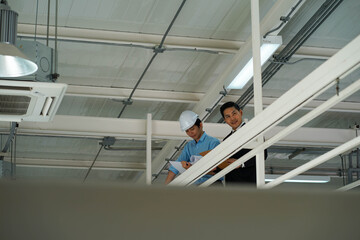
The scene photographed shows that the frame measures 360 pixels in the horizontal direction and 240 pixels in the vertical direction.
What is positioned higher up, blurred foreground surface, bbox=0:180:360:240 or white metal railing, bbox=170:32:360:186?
white metal railing, bbox=170:32:360:186

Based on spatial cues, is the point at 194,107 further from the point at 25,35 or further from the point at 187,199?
the point at 187,199

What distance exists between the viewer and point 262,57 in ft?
17.2

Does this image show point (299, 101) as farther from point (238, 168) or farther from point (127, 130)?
point (127, 130)

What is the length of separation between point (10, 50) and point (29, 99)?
42cm

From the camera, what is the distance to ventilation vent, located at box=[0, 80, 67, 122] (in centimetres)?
365

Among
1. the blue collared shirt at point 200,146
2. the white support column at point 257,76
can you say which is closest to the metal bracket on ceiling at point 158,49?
the blue collared shirt at point 200,146

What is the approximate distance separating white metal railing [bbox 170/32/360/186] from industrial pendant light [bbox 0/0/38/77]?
1.37 m

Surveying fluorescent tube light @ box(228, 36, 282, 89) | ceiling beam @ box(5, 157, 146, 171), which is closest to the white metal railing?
fluorescent tube light @ box(228, 36, 282, 89)

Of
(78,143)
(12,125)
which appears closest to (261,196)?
(12,125)

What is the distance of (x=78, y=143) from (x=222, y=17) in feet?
14.4

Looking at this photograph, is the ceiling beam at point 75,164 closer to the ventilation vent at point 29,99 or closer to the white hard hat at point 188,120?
the white hard hat at point 188,120

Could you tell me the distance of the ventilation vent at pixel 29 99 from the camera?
3654 mm

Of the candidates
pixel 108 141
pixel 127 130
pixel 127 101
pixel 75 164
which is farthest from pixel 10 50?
pixel 75 164

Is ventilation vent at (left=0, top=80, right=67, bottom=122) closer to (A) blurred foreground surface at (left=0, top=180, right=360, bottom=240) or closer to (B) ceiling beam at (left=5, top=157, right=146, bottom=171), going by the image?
(A) blurred foreground surface at (left=0, top=180, right=360, bottom=240)
